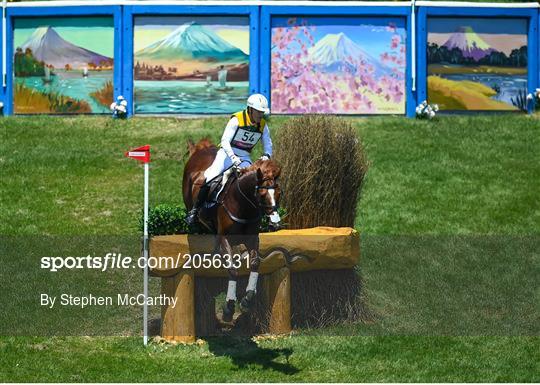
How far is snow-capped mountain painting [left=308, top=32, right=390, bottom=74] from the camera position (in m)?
28.2

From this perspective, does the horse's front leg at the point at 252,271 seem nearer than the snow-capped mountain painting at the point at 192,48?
Yes

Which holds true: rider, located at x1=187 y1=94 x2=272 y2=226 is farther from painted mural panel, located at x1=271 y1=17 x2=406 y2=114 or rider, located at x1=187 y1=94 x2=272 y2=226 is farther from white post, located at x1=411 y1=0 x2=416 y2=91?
white post, located at x1=411 y1=0 x2=416 y2=91

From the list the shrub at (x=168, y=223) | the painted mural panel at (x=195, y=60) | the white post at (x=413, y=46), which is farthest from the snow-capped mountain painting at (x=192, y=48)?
the shrub at (x=168, y=223)

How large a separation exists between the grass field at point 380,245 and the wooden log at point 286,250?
1007 millimetres

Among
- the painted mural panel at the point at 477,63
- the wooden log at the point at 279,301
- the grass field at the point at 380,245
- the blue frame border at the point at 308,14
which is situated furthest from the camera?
the painted mural panel at the point at 477,63

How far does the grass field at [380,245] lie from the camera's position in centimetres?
1436

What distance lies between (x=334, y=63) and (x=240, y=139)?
524 inches

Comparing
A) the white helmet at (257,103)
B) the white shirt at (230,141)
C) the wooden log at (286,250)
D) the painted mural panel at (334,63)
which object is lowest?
the wooden log at (286,250)

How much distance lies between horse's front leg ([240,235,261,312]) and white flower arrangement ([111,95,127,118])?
46.1 ft

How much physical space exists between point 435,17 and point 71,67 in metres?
9.58

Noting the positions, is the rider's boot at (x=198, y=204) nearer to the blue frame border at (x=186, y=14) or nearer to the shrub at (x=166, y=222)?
the shrub at (x=166, y=222)

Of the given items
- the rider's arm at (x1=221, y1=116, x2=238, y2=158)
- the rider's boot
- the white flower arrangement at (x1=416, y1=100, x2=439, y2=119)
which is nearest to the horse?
the rider's boot

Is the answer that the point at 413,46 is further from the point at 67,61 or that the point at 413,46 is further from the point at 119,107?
the point at 67,61

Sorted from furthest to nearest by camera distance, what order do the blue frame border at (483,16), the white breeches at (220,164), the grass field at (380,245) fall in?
the blue frame border at (483,16), the white breeches at (220,164), the grass field at (380,245)
